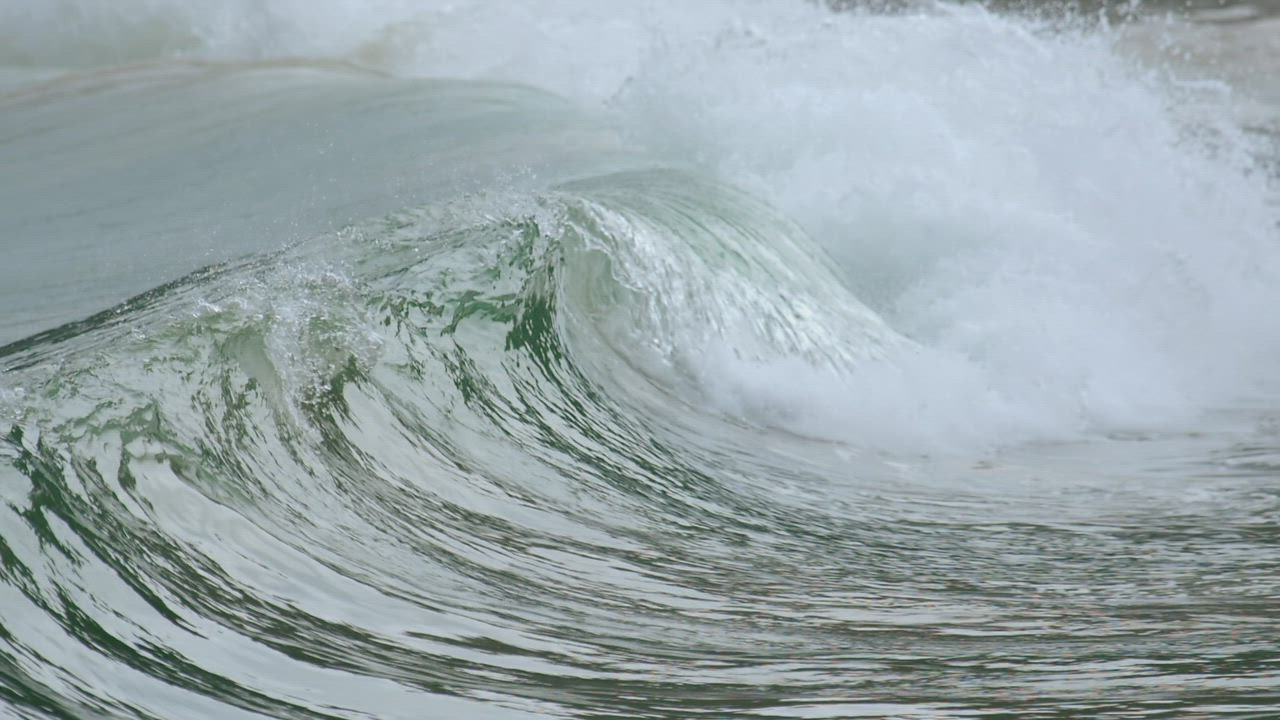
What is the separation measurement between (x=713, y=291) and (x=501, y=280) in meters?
0.81

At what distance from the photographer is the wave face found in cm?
235

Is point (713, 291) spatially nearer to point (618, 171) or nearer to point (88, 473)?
point (618, 171)

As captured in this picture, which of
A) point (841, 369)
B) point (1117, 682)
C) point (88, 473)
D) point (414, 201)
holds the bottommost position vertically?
point (1117, 682)

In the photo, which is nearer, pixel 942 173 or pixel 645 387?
pixel 645 387

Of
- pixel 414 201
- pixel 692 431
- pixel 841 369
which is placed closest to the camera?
pixel 692 431

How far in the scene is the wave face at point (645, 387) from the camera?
2.35 metres

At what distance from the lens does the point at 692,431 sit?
396cm

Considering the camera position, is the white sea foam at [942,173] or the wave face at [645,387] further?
the white sea foam at [942,173]

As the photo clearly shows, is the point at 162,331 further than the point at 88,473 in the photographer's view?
Yes

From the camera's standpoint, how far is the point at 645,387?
13.5ft

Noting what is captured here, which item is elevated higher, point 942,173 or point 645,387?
point 942,173

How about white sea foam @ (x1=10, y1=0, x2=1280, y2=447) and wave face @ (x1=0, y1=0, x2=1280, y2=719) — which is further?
white sea foam @ (x1=10, y1=0, x2=1280, y2=447)

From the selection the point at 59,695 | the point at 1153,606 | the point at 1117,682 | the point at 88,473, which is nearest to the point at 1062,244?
the point at 1153,606

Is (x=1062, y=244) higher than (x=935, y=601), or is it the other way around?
(x=1062, y=244)
